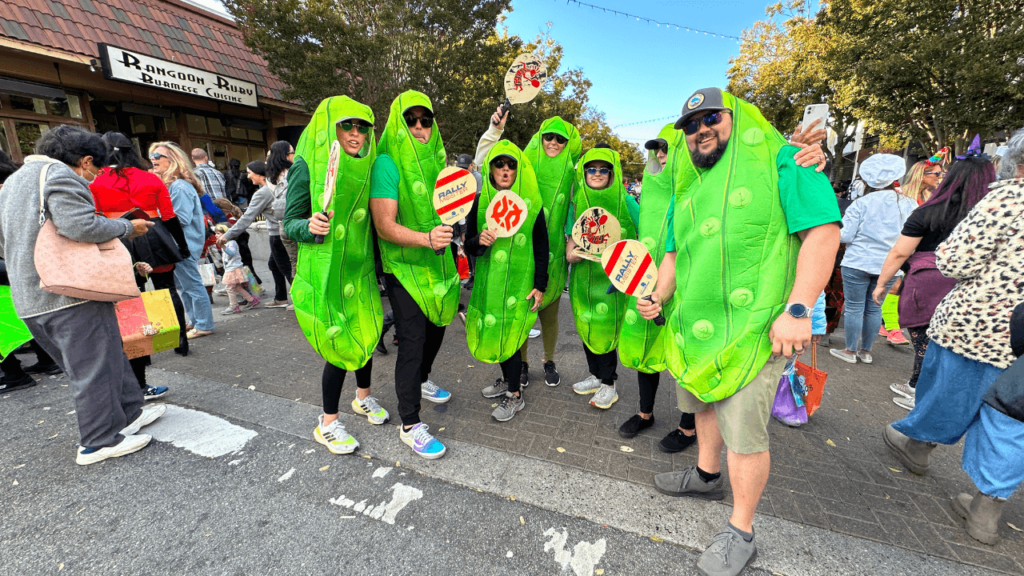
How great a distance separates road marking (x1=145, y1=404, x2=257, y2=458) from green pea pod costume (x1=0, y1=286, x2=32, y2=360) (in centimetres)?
132

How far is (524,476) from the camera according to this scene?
2.38m

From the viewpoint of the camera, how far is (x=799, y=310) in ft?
4.94

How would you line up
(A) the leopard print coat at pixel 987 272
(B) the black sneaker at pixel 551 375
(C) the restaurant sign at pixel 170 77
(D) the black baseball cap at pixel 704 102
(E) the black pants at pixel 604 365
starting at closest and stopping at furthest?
(D) the black baseball cap at pixel 704 102, (A) the leopard print coat at pixel 987 272, (E) the black pants at pixel 604 365, (B) the black sneaker at pixel 551 375, (C) the restaurant sign at pixel 170 77

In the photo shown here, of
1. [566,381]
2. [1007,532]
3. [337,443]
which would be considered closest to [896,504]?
[1007,532]

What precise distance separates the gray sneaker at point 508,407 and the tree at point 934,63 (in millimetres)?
13088

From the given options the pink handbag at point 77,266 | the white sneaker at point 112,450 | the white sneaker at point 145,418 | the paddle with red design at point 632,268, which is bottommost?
the white sneaker at point 112,450

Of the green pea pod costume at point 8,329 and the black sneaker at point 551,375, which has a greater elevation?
the green pea pod costume at point 8,329

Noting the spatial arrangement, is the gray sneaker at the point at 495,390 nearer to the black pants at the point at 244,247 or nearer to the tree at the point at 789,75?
the black pants at the point at 244,247

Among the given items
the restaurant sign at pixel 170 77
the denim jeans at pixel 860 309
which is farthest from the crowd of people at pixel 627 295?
the restaurant sign at pixel 170 77

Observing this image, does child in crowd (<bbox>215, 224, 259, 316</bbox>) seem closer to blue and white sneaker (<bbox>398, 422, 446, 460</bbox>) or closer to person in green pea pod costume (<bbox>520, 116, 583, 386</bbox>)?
blue and white sneaker (<bbox>398, 422, 446, 460</bbox>)

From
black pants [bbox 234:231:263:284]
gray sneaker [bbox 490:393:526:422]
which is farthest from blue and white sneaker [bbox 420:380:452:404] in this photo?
black pants [bbox 234:231:263:284]

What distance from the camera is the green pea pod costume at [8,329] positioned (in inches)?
124

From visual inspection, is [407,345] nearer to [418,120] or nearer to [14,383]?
[418,120]

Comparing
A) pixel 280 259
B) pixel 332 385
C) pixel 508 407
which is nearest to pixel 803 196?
pixel 508 407
